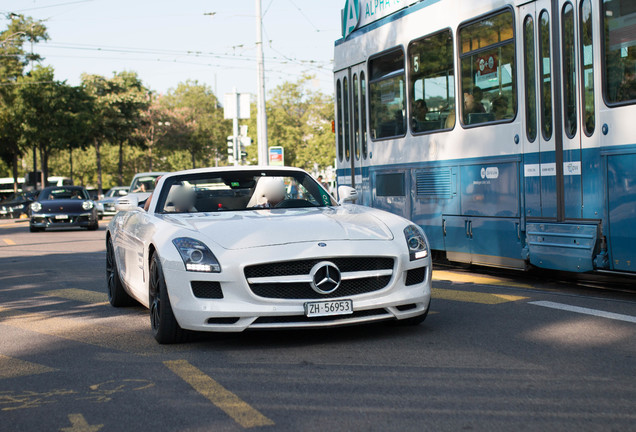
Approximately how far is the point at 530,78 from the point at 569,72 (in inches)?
26.0

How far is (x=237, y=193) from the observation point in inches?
309

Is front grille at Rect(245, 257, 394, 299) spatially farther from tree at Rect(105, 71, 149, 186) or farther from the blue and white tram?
tree at Rect(105, 71, 149, 186)

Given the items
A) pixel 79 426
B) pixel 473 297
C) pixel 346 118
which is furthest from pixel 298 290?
pixel 346 118

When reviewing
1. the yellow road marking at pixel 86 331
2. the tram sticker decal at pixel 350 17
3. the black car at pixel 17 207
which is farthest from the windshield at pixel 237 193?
the black car at pixel 17 207

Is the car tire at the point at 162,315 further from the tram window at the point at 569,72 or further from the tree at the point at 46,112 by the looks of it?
the tree at the point at 46,112

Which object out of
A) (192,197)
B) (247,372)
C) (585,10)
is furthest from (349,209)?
(585,10)

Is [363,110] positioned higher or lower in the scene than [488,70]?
lower

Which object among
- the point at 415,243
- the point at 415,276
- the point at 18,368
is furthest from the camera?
the point at 415,243

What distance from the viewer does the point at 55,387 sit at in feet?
17.7

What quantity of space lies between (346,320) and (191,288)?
43.1 inches

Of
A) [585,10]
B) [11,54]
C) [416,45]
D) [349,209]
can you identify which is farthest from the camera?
[11,54]

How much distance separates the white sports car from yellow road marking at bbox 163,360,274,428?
20.6 inches

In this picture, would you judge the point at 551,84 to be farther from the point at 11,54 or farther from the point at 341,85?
the point at 11,54

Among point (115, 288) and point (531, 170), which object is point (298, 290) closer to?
point (115, 288)
